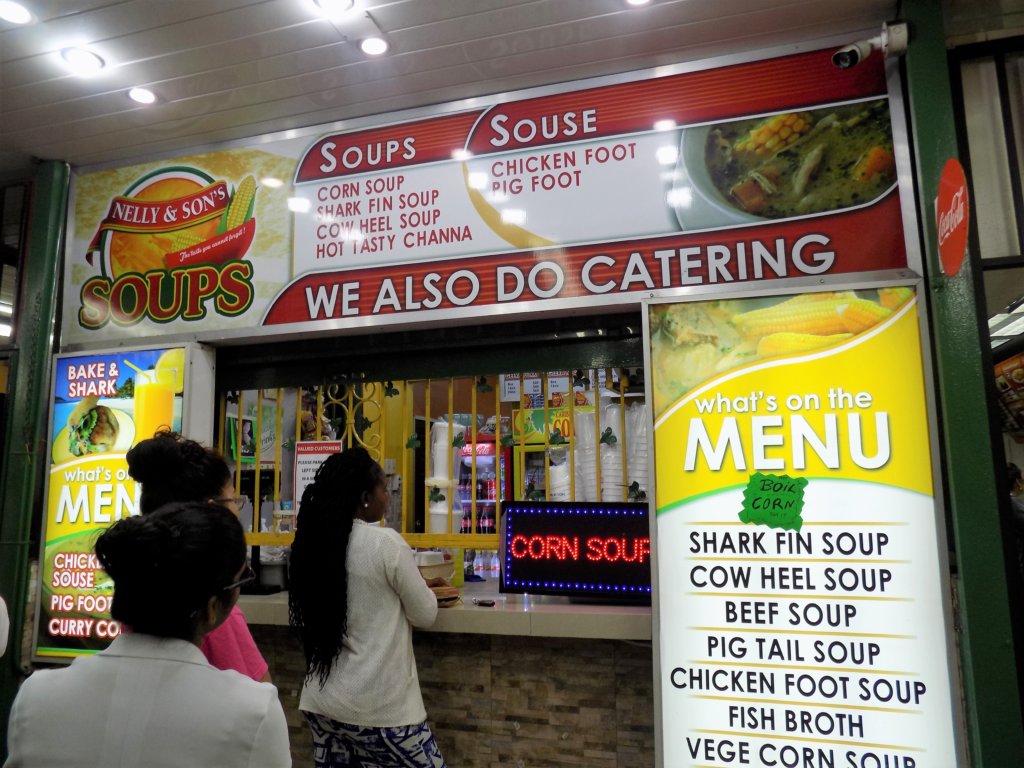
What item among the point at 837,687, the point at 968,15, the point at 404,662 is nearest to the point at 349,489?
the point at 404,662

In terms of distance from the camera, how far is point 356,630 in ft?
8.34

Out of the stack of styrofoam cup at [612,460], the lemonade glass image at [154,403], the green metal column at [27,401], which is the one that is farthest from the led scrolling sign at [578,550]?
the green metal column at [27,401]

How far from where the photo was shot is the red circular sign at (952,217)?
7.46 feet

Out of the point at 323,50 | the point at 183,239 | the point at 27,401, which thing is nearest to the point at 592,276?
the point at 323,50

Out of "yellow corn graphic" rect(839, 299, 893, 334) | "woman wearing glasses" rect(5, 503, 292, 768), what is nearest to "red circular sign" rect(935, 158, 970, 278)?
"yellow corn graphic" rect(839, 299, 893, 334)

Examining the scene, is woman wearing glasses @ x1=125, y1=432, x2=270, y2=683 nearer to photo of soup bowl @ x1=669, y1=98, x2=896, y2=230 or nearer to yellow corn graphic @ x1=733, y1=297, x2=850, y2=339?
yellow corn graphic @ x1=733, y1=297, x2=850, y2=339

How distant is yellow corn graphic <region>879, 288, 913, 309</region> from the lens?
259 cm

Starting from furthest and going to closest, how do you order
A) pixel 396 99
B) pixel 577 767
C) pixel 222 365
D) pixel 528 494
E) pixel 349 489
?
pixel 528 494, pixel 222 365, pixel 396 99, pixel 577 767, pixel 349 489

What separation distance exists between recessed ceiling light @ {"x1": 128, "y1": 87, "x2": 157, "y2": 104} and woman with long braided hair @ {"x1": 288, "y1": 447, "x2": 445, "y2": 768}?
6.77 ft

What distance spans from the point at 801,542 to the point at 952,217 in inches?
46.6

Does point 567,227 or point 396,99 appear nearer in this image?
point 567,227

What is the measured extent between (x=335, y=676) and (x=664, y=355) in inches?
65.3

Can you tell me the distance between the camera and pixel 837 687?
7.95ft

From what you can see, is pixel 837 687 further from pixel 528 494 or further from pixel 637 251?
pixel 528 494
